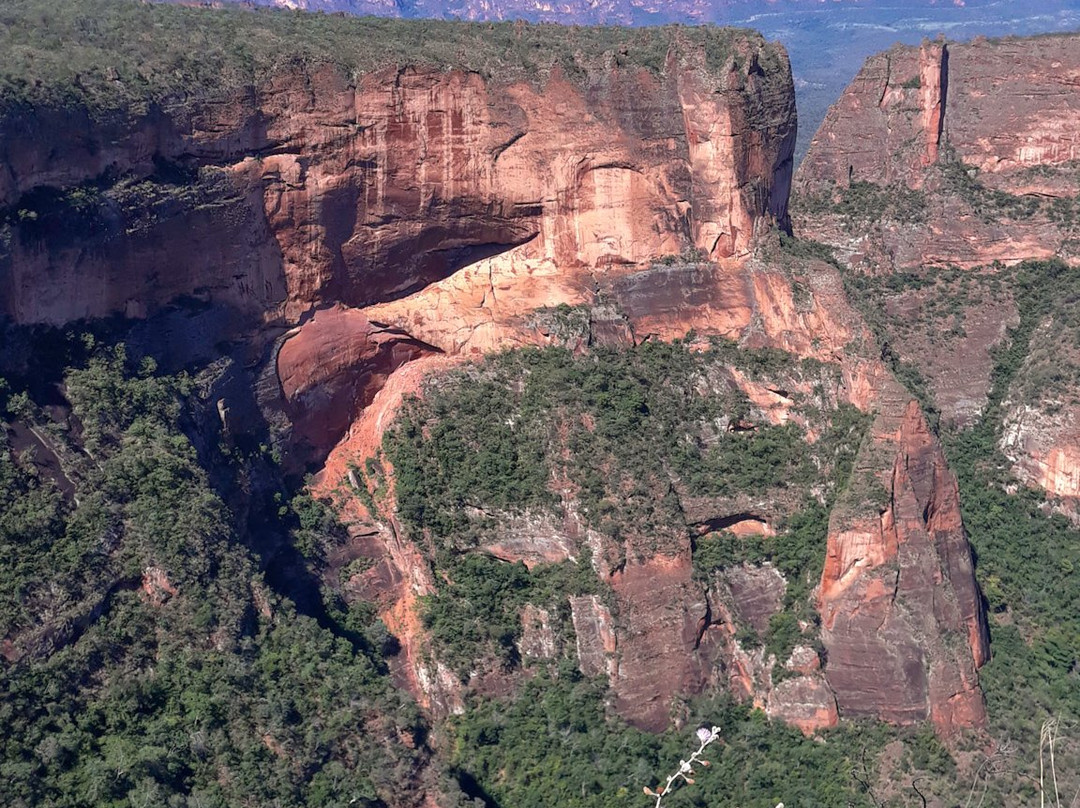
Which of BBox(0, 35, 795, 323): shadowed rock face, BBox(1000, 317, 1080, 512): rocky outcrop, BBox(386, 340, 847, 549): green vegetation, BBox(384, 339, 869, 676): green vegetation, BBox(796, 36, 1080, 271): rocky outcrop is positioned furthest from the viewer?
BBox(796, 36, 1080, 271): rocky outcrop

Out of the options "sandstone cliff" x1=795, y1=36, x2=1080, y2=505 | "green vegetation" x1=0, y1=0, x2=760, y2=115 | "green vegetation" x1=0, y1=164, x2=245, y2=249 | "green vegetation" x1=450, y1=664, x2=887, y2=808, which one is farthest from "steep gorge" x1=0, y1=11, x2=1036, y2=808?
"sandstone cliff" x1=795, y1=36, x2=1080, y2=505

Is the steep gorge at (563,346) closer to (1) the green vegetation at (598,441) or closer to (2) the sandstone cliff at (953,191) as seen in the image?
(1) the green vegetation at (598,441)

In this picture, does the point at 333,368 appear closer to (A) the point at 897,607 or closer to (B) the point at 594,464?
(B) the point at 594,464

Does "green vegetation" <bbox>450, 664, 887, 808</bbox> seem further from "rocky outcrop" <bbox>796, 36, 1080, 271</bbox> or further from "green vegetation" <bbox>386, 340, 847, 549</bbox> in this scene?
"rocky outcrop" <bbox>796, 36, 1080, 271</bbox>

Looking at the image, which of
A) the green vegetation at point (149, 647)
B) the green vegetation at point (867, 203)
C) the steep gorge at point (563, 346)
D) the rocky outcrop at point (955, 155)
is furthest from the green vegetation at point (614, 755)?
the green vegetation at point (867, 203)

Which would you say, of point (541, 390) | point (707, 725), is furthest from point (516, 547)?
point (707, 725)

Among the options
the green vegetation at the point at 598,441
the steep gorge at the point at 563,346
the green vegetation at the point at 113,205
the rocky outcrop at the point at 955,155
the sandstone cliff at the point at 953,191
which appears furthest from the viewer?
the rocky outcrop at the point at 955,155
